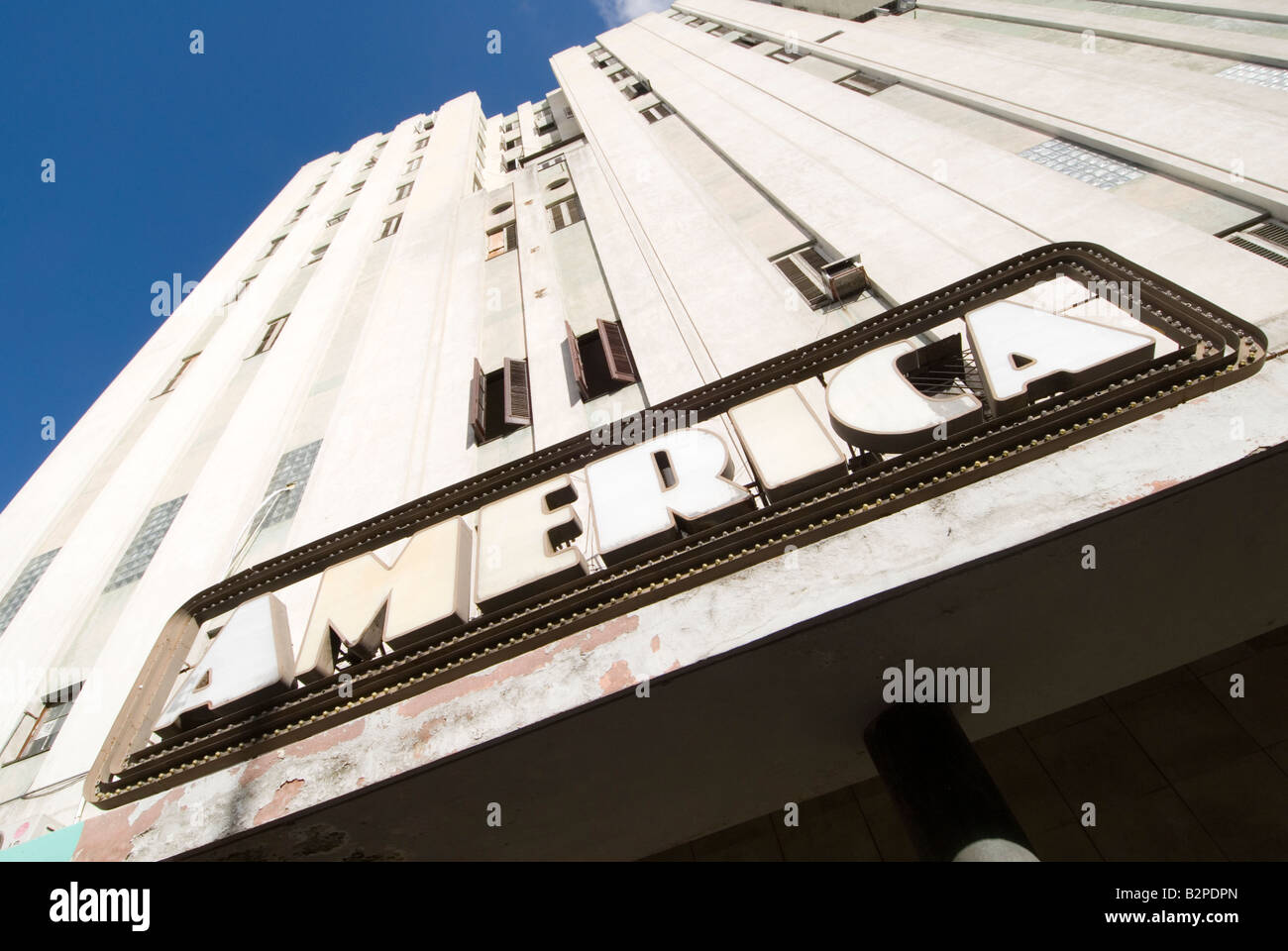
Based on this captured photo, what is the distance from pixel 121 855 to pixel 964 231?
11546 millimetres

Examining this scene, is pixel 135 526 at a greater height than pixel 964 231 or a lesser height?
lesser

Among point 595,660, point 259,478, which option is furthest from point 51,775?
point 595,660

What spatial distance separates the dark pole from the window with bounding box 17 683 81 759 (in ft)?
32.0

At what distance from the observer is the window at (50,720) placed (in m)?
8.52

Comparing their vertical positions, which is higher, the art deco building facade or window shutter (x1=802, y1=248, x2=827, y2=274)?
window shutter (x1=802, y1=248, x2=827, y2=274)

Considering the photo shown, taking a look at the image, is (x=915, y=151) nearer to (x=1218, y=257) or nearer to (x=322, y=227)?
(x=1218, y=257)

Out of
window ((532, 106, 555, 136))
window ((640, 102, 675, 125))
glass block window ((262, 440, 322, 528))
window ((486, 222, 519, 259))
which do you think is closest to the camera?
glass block window ((262, 440, 322, 528))

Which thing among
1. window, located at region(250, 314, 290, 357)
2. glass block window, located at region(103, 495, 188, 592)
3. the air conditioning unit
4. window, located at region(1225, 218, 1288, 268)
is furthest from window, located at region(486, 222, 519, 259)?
window, located at region(1225, 218, 1288, 268)

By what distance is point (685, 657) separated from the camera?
486 centimetres

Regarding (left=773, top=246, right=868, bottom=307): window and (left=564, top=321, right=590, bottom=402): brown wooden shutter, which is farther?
(left=564, top=321, right=590, bottom=402): brown wooden shutter

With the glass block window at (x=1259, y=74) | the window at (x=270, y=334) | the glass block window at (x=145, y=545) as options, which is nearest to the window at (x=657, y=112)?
the window at (x=270, y=334)

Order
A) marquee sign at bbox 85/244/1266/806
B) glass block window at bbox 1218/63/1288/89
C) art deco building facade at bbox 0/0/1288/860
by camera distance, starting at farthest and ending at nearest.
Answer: glass block window at bbox 1218/63/1288/89 < marquee sign at bbox 85/244/1266/806 < art deco building facade at bbox 0/0/1288/860

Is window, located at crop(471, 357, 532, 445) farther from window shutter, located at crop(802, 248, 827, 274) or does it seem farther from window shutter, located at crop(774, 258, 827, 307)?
window shutter, located at crop(802, 248, 827, 274)

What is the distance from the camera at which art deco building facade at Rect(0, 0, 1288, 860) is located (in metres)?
5.03
